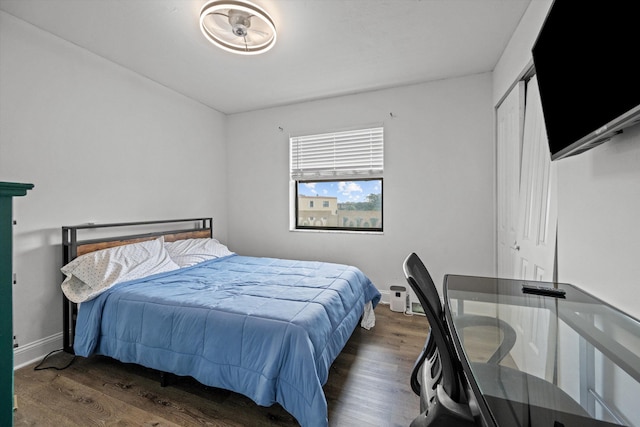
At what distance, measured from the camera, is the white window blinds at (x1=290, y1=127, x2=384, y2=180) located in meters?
3.46

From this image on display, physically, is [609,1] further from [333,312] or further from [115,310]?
[115,310]

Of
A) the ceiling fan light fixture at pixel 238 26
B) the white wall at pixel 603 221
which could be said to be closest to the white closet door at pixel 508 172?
the white wall at pixel 603 221

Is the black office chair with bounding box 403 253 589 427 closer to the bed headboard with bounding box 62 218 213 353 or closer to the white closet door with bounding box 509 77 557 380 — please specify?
the white closet door with bounding box 509 77 557 380

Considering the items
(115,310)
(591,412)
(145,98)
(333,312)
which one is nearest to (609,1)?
(591,412)

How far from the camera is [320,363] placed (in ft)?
5.09

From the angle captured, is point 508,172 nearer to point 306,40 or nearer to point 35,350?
point 306,40

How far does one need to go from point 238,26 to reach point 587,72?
2112 millimetres

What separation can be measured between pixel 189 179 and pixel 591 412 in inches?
155

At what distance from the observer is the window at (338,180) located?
11.5ft

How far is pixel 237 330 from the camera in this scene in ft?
5.26

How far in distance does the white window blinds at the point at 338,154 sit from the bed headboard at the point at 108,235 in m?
1.62

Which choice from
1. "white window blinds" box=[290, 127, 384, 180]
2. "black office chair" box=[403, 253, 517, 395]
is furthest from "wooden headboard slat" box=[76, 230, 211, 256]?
"black office chair" box=[403, 253, 517, 395]

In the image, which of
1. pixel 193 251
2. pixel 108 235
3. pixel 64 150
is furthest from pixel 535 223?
pixel 64 150

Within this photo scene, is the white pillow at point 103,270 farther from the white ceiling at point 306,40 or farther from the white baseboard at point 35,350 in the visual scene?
the white ceiling at point 306,40
